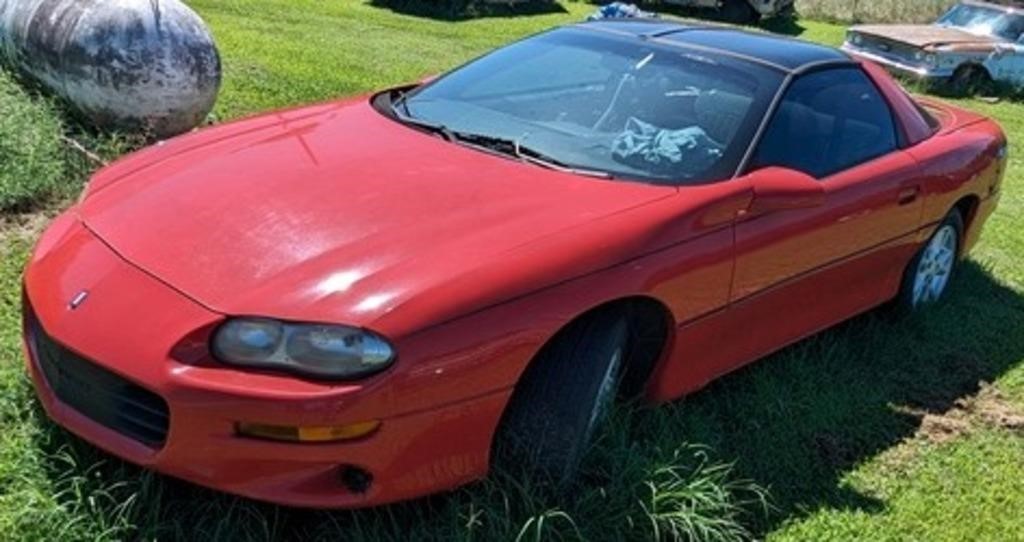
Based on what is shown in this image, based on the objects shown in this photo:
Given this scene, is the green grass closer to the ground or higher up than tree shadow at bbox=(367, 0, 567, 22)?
higher up

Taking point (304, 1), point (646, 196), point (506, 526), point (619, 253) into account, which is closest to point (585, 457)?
point (506, 526)

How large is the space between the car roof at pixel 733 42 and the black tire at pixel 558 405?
4.97 feet

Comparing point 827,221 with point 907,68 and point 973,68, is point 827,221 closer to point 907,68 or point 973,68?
point 907,68

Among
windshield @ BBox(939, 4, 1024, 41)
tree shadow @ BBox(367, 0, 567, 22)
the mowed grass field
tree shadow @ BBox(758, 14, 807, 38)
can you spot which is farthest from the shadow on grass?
tree shadow @ BBox(758, 14, 807, 38)

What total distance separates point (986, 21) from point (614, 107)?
1394 centimetres

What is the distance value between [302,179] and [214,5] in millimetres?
11503

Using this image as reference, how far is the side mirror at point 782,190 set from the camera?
3.58 m

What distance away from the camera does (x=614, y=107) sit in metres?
3.91

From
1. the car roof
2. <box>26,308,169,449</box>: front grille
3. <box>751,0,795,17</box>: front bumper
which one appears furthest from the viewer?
<box>751,0,795,17</box>: front bumper

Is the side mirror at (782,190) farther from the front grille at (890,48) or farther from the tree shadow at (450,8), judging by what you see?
the tree shadow at (450,8)

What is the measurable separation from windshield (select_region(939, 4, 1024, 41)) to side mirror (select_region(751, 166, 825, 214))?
44.0 feet

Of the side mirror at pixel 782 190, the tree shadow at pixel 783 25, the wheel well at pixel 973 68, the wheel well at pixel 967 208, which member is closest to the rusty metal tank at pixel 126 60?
the side mirror at pixel 782 190

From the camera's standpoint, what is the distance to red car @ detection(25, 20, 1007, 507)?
268 cm

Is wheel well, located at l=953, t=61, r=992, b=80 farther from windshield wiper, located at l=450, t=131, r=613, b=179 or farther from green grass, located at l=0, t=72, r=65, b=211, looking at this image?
windshield wiper, located at l=450, t=131, r=613, b=179
